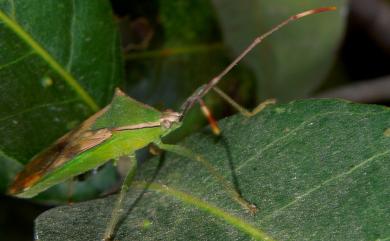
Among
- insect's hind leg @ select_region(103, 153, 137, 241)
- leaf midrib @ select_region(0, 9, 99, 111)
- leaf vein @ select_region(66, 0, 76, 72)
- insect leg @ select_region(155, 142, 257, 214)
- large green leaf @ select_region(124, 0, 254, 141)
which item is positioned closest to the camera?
insect leg @ select_region(155, 142, 257, 214)

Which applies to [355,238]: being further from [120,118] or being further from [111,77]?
[111,77]

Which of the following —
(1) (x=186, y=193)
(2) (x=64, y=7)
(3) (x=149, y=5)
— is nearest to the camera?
(1) (x=186, y=193)

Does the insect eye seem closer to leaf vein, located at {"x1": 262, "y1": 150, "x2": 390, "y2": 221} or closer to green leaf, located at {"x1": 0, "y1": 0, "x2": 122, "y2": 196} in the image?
green leaf, located at {"x1": 0, "y1": 0, "x2": 122, "y2": 196}

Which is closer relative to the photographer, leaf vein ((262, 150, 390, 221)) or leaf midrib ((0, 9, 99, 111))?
leaf vein ((262, 150, 390, 221))

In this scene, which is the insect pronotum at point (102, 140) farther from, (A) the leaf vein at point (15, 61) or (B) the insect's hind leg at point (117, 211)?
(A) the leaf vein at point (15, 61)

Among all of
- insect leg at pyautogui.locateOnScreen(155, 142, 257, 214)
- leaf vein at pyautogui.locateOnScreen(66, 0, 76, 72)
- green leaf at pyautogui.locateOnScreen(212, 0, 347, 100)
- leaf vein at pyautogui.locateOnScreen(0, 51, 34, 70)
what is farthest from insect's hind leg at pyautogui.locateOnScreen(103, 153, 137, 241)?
green leaf at pyautogui.locateOnScreen(212, 0, 347, 100)

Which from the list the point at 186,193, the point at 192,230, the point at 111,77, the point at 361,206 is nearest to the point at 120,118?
the point at 111,77
